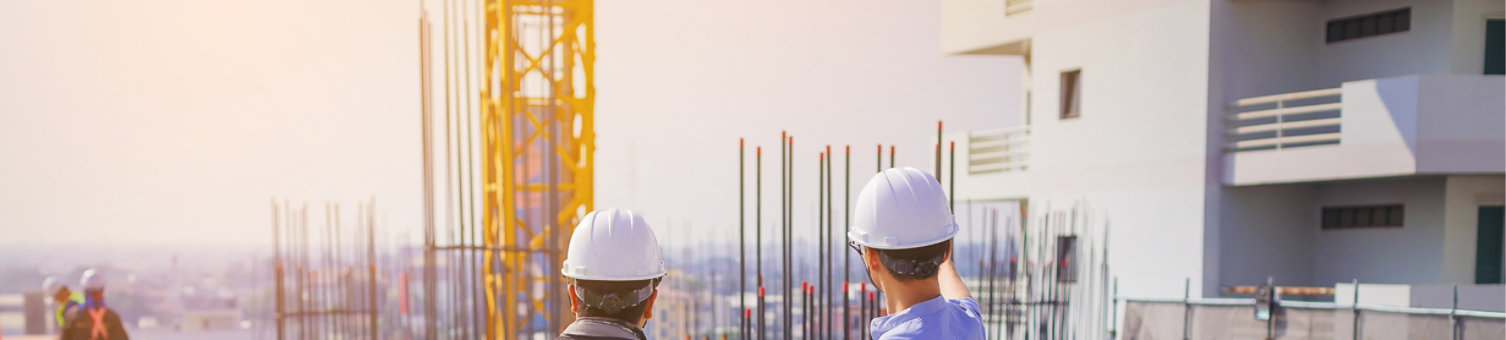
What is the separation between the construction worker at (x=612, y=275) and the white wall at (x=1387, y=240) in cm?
1087

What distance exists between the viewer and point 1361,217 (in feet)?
39.7

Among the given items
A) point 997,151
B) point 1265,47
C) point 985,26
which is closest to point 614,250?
point 1265,47

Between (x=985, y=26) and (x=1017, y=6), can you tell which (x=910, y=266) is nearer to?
(x=1017, y=6)

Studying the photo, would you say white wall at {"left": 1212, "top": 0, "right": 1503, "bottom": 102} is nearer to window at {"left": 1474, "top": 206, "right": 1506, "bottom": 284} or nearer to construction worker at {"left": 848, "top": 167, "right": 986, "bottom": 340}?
window at {"left": 1474, "top": 206, "right": 1506, "bottom": 284}

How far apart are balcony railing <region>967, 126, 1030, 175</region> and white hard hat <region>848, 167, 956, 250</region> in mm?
13061

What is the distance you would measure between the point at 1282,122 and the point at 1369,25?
4.20 ft

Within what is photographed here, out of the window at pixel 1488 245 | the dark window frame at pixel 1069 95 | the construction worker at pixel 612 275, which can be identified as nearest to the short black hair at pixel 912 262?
the construction worker at pixel 612 275

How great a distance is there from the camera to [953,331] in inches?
73.5

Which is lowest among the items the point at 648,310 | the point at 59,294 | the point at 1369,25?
the point at 59,294

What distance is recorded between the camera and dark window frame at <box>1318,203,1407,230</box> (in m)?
11.6

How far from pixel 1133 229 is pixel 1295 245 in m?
1.62

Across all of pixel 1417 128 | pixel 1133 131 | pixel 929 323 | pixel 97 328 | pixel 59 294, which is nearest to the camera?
pixel 929 323

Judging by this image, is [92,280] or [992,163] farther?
[992,163]

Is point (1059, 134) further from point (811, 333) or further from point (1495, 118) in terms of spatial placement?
point (811, 333)
